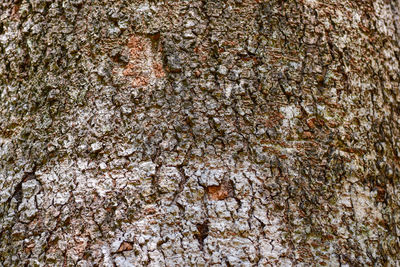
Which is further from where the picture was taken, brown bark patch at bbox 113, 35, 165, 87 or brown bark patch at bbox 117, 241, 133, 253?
brown bark patch at bbox 113, 35, 165, 87

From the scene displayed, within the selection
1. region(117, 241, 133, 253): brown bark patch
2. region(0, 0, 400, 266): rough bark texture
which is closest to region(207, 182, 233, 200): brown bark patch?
region(0, 0, 400, 266): rough bark texture

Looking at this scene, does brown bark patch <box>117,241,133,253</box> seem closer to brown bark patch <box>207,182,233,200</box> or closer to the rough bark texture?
the rough bark texture

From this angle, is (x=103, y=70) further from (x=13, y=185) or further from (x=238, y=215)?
(x=238, y=215)

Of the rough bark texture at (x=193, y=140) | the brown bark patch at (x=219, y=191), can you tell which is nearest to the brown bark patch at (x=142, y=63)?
the rough bark texture at (x=193, y=140)

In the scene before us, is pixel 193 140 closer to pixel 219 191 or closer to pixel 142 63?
pixel 219 191

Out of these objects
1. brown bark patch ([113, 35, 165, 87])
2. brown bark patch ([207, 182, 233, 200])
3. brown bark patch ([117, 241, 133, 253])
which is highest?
brown bark patch ([113, 35, 165, 87])

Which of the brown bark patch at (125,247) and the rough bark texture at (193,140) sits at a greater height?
the rough bark texture at (193,140)

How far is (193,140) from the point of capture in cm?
117

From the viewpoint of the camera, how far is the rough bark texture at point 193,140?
1.13 m

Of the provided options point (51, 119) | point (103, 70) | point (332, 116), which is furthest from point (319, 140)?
point (51, 119)

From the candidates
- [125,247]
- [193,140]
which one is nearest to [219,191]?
[193,140]

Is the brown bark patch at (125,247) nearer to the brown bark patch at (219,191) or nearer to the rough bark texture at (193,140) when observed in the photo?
the rough bark texture at (193,140)

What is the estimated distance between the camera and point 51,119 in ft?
4.04

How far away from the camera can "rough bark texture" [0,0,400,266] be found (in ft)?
3.69
